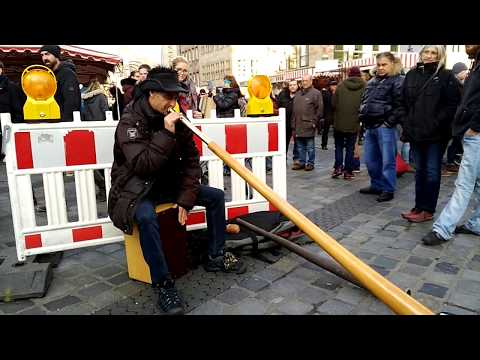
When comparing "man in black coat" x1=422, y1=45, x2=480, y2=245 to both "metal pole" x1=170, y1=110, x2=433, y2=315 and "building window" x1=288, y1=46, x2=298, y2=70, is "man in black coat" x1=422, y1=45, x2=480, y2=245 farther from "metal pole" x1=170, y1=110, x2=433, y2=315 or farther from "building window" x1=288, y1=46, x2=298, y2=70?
"building window" x1=288, y1=46, x2=298, y2=70

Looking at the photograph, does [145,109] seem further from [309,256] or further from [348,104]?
[348,104]

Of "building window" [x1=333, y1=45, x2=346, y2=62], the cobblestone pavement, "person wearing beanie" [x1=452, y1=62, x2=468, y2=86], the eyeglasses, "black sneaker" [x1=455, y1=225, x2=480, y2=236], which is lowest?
the cobblestone pavement

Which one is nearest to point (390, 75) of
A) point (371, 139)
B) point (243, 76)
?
point (371, 139)

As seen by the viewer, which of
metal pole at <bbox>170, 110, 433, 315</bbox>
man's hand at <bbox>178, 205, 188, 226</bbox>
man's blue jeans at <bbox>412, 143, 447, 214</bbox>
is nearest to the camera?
metal pole at <bbox>170, 110, 433, 315</bbox>

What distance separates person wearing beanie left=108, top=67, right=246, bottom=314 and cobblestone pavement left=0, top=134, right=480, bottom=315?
0.73 feet

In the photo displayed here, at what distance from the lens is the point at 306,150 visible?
759 centimetres

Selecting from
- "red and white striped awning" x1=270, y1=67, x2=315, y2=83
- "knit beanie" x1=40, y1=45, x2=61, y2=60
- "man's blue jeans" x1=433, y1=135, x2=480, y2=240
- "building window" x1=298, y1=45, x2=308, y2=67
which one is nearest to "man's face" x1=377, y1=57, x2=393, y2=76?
"man's blue jeans" x1=433, y1=135, x2=480, y2=240

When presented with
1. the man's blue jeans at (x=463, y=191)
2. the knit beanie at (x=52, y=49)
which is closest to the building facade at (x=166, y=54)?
the knit beanie at (x=52, y=49)

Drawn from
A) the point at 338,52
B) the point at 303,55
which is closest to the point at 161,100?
the point at 338,52

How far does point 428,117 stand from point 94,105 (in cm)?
460

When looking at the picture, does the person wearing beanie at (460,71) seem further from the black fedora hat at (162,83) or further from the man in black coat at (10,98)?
the man in black coat at (10,98)

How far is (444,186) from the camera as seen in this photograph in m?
5.79

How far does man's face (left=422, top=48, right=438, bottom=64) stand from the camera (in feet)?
12.9

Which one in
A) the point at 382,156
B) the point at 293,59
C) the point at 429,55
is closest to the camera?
the point at 429,55
